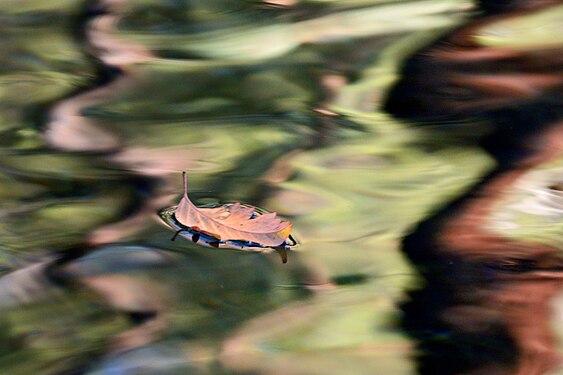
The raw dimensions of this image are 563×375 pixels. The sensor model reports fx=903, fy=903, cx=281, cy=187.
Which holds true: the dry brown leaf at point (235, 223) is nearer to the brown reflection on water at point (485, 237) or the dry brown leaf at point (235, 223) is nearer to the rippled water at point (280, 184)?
the rippled water at point (280, 184)

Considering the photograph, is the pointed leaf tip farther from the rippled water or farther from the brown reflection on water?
the brown reflection on water

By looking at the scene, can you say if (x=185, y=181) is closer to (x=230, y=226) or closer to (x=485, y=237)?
(x=230, y=226)

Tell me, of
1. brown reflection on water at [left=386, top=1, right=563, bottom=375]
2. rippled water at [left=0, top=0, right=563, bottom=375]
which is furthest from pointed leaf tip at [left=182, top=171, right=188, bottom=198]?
brown reflection on water at [left=386, top=1, right=563, bottom=375]

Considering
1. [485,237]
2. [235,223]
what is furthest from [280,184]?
[485,237]

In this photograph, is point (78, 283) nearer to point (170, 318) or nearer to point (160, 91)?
point (170, 318)

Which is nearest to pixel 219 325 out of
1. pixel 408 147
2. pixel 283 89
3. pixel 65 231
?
pixel 65 231
